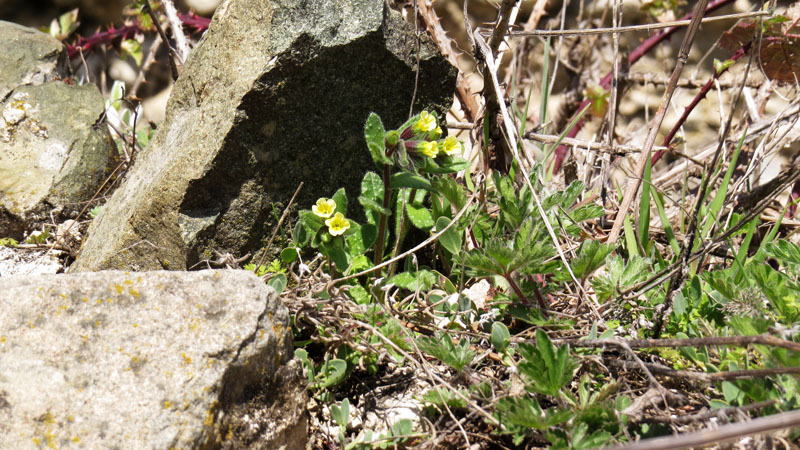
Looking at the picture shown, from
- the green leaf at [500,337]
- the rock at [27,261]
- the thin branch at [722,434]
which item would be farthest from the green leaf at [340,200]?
the thin branch at [722,434]

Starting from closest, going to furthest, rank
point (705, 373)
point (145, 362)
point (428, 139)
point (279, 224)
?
1. point (145, 362)
2. point (705, 373)
3. point (428, 139)
4. point (279, 224)

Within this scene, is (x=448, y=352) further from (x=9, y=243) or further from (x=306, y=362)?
(x=9, y=243)

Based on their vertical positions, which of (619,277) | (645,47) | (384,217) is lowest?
(384,217)

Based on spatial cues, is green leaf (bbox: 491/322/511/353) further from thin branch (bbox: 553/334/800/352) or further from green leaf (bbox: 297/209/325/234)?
green leaf (bbox: 297/209/325/234)

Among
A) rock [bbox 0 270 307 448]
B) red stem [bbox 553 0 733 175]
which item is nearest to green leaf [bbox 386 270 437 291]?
rock [bbox 0 270 307 448]

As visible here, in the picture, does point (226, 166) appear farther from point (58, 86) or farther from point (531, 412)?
point (58, 86)

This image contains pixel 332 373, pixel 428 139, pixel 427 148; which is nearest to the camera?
pixel 332 373

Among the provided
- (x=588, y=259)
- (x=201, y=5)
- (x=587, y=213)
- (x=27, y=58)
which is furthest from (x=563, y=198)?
(x=201, y=5)
